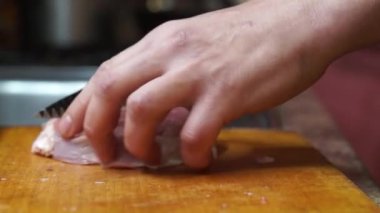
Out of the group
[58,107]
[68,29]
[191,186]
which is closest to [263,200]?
[191,186]

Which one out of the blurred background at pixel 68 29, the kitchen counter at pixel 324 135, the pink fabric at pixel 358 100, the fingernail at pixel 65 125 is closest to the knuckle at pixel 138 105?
the fingernail at pixel 65 125

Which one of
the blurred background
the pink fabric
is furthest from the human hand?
the blurred background

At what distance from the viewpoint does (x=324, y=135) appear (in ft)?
4.59

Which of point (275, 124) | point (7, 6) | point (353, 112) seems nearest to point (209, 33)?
point (275, 124)

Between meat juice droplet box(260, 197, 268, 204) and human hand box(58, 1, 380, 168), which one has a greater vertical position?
human hand box(58, 1, 380, 168)

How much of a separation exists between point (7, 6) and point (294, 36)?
141 centimetres

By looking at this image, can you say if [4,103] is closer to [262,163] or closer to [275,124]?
[275,124]

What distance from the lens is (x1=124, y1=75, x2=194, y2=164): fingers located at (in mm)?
933

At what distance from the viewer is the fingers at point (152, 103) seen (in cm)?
93

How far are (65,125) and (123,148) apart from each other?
88 mm

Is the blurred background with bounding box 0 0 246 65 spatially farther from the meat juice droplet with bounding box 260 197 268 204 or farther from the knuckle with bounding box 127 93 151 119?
the meat juice droplet with bounding box 260 197 268 204

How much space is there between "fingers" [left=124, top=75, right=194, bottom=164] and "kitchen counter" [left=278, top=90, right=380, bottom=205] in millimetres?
282

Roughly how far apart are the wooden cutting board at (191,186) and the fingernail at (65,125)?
0.04 meters

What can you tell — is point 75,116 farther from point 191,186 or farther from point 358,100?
point 358,100
